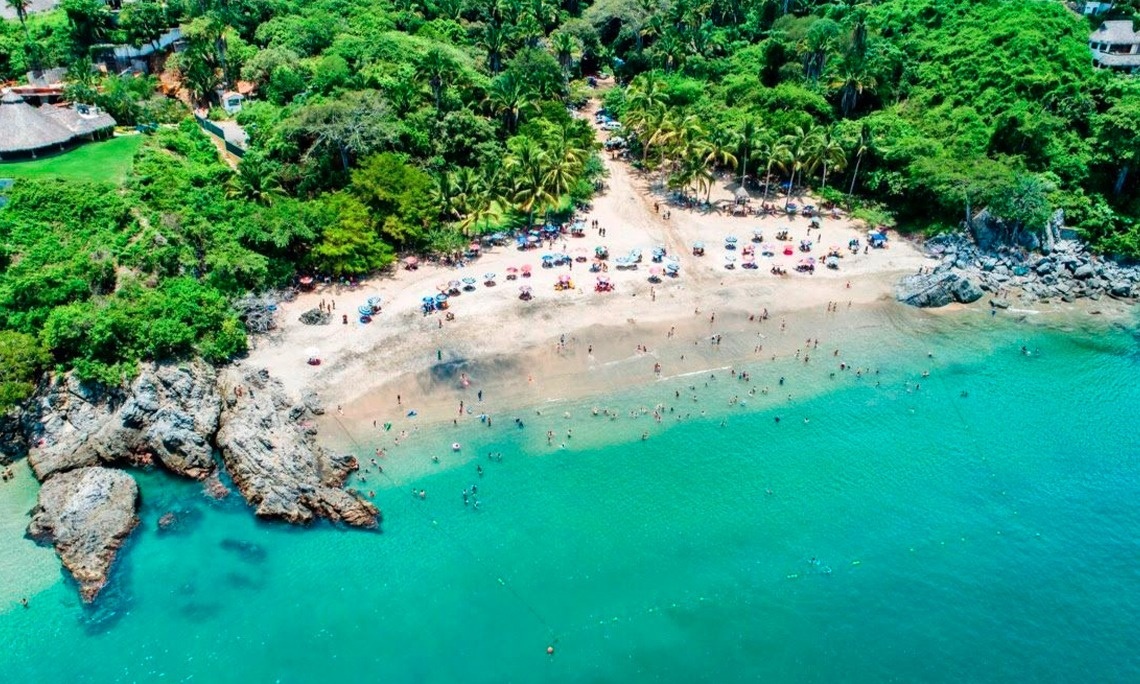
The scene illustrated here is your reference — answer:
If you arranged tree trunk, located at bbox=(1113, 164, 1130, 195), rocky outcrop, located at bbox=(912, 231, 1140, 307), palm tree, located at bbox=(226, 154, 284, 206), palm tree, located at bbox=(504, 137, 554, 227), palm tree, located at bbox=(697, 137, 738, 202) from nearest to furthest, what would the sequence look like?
rocky outcrop, located at bbox=(912, 231, 1140, 307) → palm tree, located at bbox=(226, 154, 284, 206) → tree trunk, located at bbox=(1113, 164, 1130, 195) → palm tree, located at bbox=(504, 137, 554, 227) → palm tree, located at bbox=(697, 137, 738, 202)

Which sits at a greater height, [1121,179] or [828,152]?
[828,152]

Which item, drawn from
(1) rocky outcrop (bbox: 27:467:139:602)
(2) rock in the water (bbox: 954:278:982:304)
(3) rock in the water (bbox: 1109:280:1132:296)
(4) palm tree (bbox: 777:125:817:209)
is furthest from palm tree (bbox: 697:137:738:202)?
(1) rocky outcrop (bbox: 27:467:139:602)

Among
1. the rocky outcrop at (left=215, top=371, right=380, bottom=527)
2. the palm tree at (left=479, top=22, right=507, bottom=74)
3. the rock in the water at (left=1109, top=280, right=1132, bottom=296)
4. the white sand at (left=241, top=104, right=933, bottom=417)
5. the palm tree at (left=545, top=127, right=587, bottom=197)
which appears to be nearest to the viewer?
the rocky outcrop at (left=215, top=371, right=380, bottom=527)

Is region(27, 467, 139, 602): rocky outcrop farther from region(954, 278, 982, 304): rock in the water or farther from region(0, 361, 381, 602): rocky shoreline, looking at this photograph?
region(954, 278, 982, 304): rock in the water

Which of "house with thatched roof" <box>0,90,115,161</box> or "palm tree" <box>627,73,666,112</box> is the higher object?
"palm tree" <box>627,73,666,112</box>

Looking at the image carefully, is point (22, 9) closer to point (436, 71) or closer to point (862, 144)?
point (436, 71)

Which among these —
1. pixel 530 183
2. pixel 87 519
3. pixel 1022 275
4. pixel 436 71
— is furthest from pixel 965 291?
pixel 87 519

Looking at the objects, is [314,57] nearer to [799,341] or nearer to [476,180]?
[476,180]
